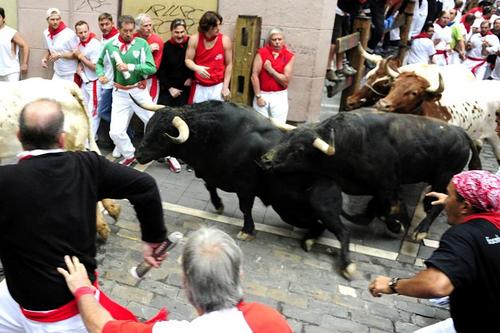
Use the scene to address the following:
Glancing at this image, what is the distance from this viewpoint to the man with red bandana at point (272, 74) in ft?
24.2

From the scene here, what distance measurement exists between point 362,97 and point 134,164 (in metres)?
3.59

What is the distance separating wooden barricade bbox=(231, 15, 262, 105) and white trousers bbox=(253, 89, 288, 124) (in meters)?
0.24

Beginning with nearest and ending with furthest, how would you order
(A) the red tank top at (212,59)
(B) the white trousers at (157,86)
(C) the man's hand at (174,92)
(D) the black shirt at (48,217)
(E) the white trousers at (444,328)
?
(D) the black shirt at (48,217) → (E) the white trousers at (444,328) → (A) the red tank top at (212,59) → (B) the white trousers at (157,86) → (C) the man's hand at (174,92)

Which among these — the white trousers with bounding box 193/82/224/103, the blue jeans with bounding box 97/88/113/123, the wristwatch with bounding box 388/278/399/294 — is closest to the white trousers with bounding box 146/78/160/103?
the white trousers with bounding box 193/82/224/103

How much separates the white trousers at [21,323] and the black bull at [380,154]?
110 inches

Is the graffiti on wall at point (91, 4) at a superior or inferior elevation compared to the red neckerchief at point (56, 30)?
superior

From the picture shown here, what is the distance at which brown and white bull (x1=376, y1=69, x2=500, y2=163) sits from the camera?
632 centimetres

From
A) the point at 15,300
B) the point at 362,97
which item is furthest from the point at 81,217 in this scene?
the point at 362,97

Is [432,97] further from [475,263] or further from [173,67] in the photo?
[475,263]

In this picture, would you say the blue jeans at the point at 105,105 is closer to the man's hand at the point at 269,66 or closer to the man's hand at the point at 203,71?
the man's hand at the point at 203,71

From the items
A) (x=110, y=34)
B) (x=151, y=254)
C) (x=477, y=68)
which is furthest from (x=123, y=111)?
(x=477, y=68)

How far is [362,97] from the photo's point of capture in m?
7.51

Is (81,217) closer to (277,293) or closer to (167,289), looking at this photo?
(167,289)

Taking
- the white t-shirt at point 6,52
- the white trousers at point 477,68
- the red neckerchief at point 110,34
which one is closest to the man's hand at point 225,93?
the red neckerchief at point 110,34
